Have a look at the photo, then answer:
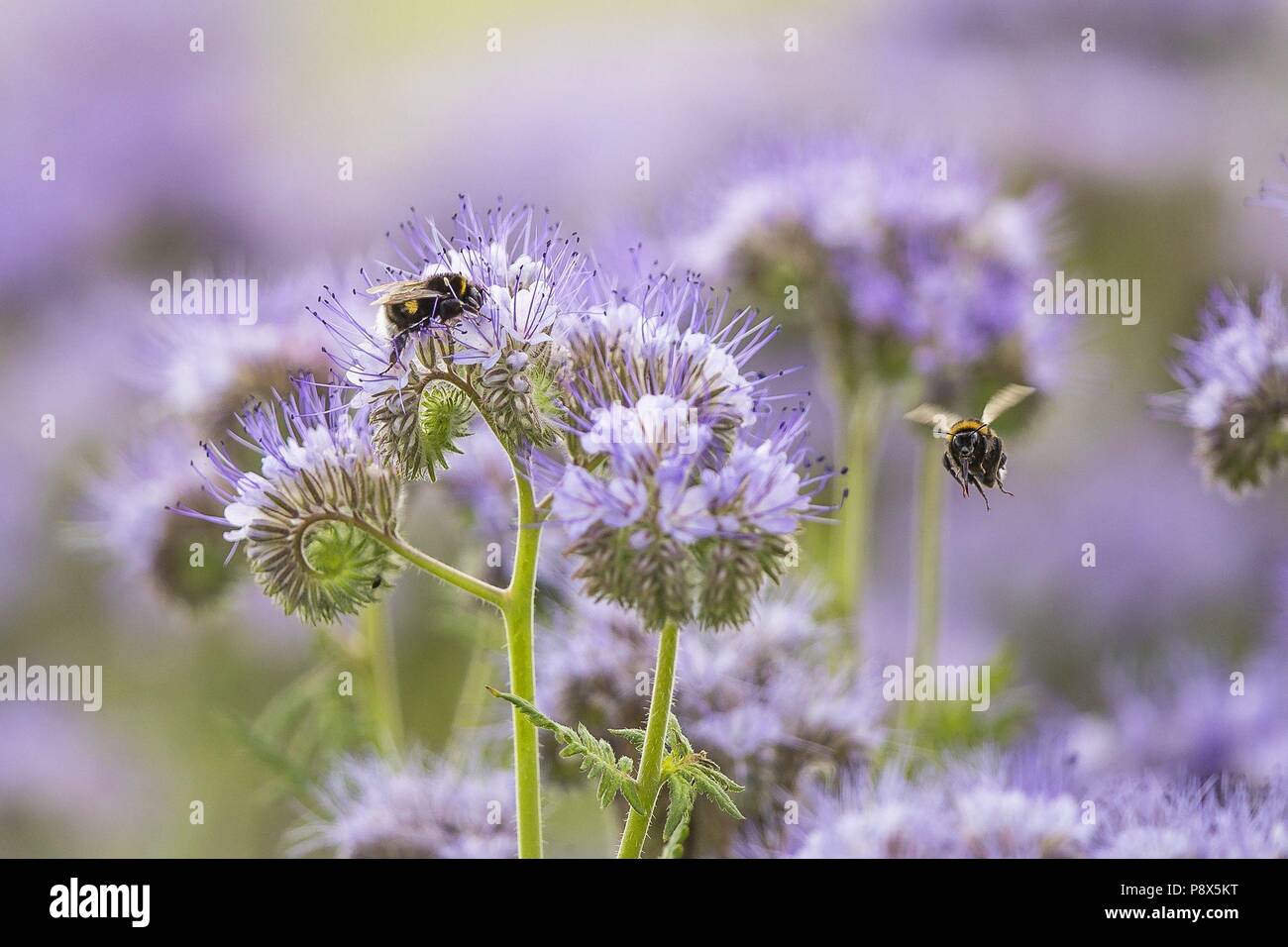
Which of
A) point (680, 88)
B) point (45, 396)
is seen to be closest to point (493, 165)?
point (680, 88)

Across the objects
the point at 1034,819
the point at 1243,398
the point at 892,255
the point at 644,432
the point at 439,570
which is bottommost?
the point at 1034,819

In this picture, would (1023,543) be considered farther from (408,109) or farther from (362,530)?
(362,530)

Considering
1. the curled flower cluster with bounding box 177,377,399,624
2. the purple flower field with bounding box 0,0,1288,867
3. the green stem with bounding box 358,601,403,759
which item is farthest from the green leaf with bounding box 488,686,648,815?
the green stem with bounding box 358,601,403,759

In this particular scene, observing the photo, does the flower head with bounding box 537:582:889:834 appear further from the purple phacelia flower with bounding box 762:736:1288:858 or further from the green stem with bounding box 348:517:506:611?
the green stem with bounding box 348:517:506:611

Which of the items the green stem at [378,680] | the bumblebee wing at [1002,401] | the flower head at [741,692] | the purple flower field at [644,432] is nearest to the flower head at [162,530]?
the purple flower field at [644,432]

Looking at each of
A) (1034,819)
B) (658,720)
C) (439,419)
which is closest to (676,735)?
(658,720)

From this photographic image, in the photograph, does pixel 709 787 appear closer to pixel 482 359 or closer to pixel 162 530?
pixel 482 359
